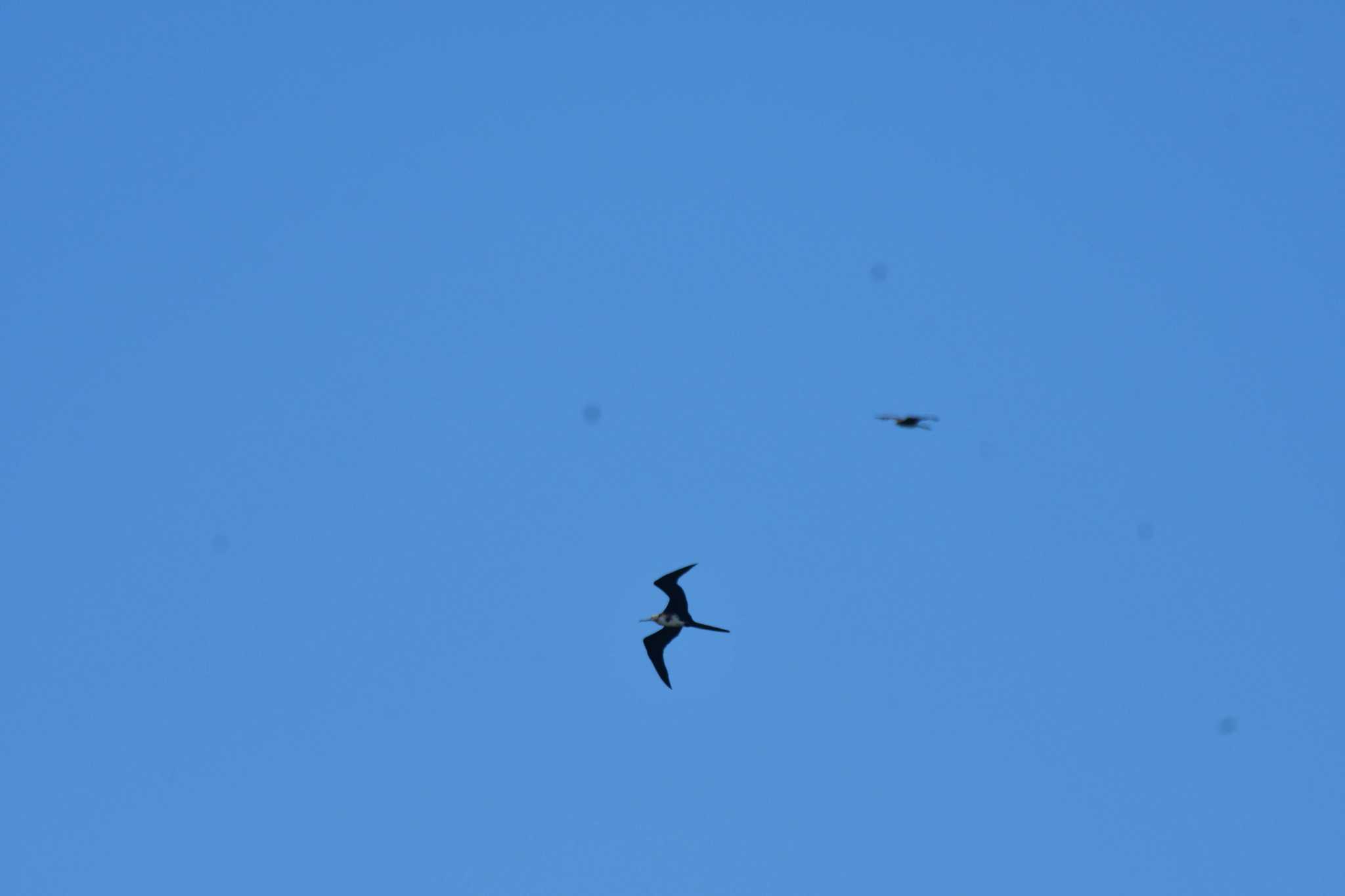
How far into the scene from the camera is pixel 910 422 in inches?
2212

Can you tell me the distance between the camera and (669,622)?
6725 cm

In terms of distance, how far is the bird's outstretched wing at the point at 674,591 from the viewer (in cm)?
6462

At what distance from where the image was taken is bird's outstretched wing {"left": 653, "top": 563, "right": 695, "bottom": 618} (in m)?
64.6

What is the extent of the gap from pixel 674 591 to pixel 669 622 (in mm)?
1728

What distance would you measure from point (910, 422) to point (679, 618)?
14574 mm

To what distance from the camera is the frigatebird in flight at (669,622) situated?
214 feet

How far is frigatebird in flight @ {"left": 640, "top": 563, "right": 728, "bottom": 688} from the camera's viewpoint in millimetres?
65375

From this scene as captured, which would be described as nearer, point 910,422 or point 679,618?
point 910,422

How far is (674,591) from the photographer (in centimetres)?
6600

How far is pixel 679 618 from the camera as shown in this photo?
67.1 metres
